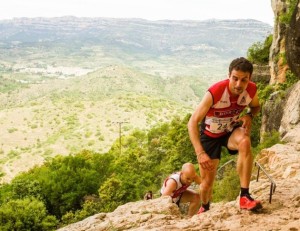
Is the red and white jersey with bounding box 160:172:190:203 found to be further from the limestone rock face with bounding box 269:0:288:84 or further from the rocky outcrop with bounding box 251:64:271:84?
the rocky outcrop with bounding box 251:64:271:84

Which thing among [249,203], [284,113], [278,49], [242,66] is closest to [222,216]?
[249,203]

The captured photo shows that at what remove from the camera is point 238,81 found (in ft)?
17.8

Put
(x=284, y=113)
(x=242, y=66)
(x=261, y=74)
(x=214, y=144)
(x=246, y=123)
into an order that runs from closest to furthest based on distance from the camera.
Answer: (x=242, y=66)
(x=214, y=144)
(x=246, y=123)
(x=284, y=113)
(x=261, y=74)

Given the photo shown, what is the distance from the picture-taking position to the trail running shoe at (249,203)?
18.9ft

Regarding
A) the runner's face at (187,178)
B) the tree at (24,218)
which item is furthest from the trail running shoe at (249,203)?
the tree at (24,218)

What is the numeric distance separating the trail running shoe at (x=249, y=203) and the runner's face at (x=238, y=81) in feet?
5.06

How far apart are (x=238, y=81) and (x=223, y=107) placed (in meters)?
0.45

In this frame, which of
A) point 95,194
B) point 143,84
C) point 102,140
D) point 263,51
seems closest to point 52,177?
point 95,194

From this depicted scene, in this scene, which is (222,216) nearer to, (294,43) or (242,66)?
(242,66)

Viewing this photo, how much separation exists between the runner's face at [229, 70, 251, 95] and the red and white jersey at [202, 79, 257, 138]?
0.09m

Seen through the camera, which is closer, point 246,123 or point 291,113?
point 246,123

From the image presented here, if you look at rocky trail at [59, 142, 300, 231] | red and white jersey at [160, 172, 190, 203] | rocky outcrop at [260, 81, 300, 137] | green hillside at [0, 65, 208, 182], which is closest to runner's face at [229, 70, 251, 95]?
rocky trail at [59, 142, 300, 231]

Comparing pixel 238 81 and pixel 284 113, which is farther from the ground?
pixel 238 81

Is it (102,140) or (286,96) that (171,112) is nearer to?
(102,140)
